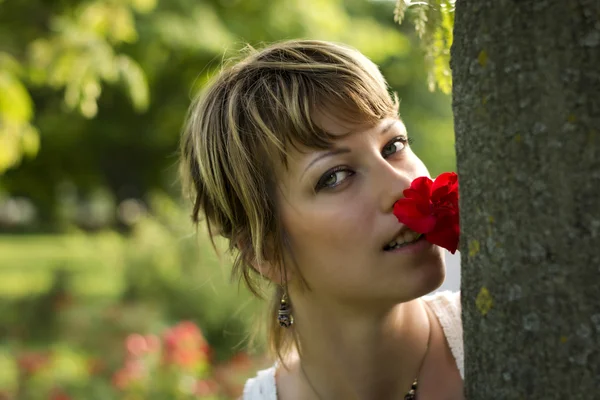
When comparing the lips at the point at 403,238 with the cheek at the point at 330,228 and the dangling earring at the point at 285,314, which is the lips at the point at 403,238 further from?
the dangling earring at the point at 285,314

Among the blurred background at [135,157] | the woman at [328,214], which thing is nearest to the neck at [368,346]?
the woman at [328,214]

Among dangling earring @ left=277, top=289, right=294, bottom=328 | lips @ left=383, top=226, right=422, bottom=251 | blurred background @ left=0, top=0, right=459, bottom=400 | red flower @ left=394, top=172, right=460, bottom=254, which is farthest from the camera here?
blurred background @ left=0, top=0, right=459, bottom=400

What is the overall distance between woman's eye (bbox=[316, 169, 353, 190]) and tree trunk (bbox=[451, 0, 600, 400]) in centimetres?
64

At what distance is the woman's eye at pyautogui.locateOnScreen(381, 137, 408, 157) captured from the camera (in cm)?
201

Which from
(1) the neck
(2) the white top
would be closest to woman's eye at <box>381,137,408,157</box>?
(1) the neck

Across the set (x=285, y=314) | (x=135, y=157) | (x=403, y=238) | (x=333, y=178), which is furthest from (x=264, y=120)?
(x=135, y=157)

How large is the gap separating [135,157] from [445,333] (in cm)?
1599

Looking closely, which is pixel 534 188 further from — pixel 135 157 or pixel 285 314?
pixel 135 157

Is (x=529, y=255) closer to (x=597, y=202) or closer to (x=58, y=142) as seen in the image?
(x=597, y=202)

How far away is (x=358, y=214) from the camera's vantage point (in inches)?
73.7

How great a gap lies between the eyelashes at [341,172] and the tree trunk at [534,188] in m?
0.63

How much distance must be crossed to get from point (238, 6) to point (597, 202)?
8.70 m

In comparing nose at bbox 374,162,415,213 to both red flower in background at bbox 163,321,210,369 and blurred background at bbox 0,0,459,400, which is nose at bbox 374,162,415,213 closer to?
blurred background at bbox 0,0,459,400

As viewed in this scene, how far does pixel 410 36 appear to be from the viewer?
12203mm
